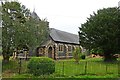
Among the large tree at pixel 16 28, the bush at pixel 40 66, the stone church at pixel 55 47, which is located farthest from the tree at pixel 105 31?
the bush at pixel 40 66

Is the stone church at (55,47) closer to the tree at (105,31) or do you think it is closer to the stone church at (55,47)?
the stone church at (55,47)

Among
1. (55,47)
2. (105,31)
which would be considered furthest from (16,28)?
(55,47)

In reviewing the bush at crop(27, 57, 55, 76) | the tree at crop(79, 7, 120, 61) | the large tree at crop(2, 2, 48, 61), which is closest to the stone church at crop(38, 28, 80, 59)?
the tree at crop(79, 7, 120, 61)

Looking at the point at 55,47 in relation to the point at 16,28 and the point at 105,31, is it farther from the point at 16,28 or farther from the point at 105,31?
the point at 16,28

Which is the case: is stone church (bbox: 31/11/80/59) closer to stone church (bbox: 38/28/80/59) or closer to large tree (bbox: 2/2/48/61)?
stone church (bbox: 38/28/80/59)

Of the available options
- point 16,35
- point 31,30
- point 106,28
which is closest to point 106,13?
point 106,28

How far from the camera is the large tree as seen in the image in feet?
74.4

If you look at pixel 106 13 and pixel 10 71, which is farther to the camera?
pixel 106 13

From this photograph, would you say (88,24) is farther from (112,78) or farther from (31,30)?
(112,78)

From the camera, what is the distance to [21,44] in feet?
79.2

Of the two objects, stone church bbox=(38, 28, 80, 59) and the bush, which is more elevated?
stone church bbox=(38, 28, 80, 59)

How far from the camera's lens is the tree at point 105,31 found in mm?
31016

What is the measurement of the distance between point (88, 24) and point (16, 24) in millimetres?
13168

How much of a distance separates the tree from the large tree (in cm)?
945
